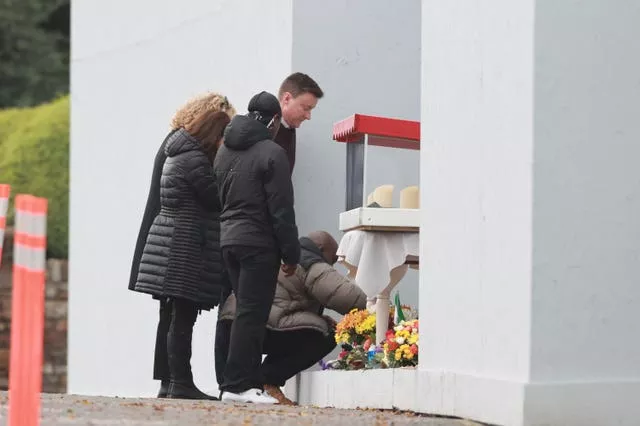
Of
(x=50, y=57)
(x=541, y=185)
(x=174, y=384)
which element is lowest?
(x=174, y=384)

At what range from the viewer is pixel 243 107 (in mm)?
10844

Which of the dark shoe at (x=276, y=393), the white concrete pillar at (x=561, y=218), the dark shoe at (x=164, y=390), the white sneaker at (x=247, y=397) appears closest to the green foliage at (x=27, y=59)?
the dark shoe at (x=164, y=390)

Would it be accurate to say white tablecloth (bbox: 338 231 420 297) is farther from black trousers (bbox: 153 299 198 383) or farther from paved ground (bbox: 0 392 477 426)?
paved ground (bbox: 0 392 477 426)

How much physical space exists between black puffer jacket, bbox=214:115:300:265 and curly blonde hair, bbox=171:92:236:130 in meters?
0.56

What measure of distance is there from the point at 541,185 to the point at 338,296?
2659 millimetres

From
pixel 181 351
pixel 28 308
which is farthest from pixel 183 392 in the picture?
pixel 28 308

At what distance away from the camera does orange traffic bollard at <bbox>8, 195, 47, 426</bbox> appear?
4.59 m

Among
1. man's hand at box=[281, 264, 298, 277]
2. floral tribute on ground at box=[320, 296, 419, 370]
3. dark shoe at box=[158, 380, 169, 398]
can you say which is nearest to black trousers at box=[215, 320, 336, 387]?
floral tribute on ground at box=[320, 296, 419, 370]

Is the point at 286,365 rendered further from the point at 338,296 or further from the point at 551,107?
the point at 551,107

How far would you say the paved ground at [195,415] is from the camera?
6.45 metres

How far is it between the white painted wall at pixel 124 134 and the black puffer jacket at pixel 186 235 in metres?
2.33

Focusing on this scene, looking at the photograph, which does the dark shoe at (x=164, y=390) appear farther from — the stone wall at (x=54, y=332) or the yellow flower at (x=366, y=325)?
the stone wall at (x=54, y=332)

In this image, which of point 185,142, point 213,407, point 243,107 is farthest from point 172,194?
point 243,107

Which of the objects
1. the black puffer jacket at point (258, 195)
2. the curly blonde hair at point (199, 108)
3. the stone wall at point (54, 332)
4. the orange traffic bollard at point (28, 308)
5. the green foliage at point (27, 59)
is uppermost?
the green foliage at point (27, 59)
